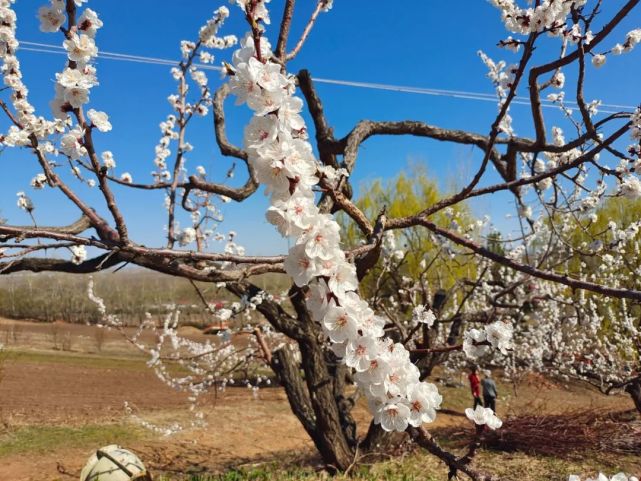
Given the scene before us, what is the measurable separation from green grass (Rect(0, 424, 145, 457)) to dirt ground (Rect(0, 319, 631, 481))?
0.15 feet

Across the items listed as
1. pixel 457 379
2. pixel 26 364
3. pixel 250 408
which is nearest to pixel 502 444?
pixel 250 408

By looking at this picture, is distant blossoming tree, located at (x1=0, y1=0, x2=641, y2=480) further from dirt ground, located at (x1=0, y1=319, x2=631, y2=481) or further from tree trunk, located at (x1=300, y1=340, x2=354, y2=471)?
dirt ground, located at (x1=0, y1=319, x2=631, y2=481)

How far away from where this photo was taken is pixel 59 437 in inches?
237

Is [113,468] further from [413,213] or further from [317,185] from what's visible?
[413,213]

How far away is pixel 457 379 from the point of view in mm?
10891

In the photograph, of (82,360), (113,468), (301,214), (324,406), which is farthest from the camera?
(82,360)

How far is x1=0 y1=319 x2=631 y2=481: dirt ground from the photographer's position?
535cm

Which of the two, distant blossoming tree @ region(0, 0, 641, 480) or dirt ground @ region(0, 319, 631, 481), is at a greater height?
distant blossoming tree @ region(0, 0, 641, 480)

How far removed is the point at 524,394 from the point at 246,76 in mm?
10560

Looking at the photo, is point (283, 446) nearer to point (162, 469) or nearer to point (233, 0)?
point (162, 469)

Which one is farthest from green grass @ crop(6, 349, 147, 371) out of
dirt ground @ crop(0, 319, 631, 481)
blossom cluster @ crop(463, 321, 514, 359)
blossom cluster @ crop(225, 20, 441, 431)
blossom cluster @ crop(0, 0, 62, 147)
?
blossom cluster @ crop(225, 20, 441, 431)

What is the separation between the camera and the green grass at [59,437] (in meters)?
5.55

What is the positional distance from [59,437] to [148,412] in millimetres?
1710

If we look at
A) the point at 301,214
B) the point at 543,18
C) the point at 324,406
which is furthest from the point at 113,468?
the point at 543,18
